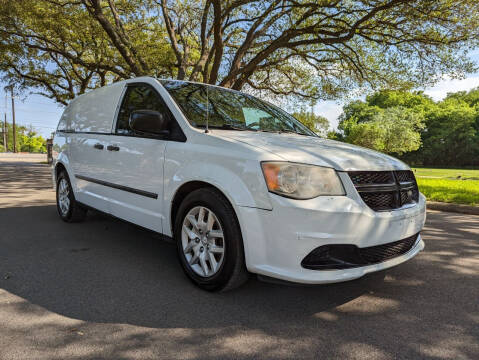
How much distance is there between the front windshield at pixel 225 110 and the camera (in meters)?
3.23

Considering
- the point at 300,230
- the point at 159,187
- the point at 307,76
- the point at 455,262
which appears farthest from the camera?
the point at 307,76

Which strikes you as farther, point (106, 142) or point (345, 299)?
point (106, 142)

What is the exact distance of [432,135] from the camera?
2410 inches

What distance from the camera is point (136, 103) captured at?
3.69m

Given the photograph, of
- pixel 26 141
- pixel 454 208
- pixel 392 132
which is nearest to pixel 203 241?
pixel 454 208

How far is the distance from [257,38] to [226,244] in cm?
1251

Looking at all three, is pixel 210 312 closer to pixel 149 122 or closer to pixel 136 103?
pixel 149 122

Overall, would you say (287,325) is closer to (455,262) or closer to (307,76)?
(455,262)

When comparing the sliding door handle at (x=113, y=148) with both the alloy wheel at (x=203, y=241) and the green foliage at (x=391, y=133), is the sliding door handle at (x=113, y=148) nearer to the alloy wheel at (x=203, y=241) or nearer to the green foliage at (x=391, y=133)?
the alloy wheel at (x=203, y=241)

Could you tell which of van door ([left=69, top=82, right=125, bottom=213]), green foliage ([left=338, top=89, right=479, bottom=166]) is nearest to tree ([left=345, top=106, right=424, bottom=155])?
green foliage ([left=338, top=89, right=479, bottom=166])

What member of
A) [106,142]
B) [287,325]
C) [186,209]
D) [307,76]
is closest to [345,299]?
[287,325]

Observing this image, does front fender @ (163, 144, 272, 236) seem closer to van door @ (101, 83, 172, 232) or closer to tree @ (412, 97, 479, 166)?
van door @ (101, 83, 172, 232)

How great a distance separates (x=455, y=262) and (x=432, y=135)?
66.5 metres

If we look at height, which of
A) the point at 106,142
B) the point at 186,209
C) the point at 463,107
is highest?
the point at 463,107
